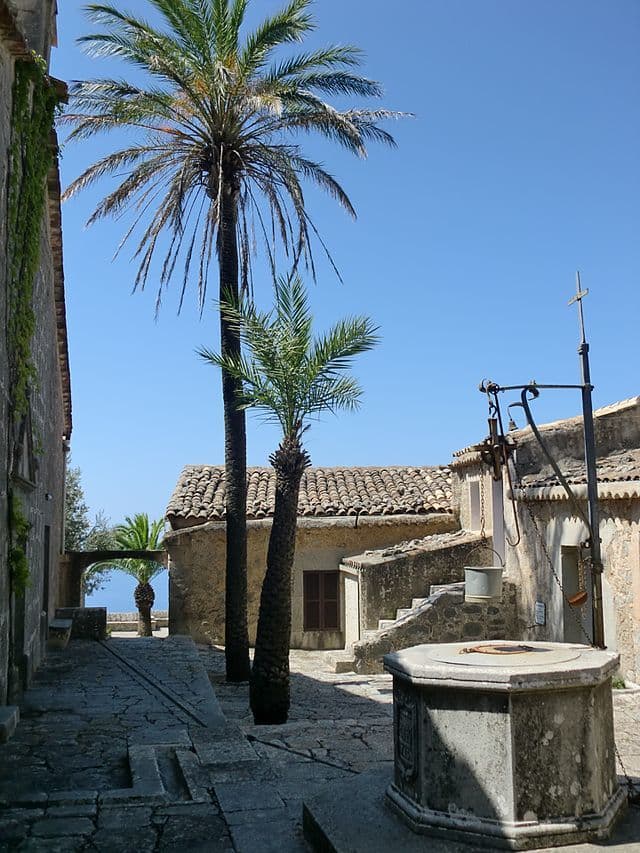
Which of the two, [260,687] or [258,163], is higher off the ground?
[258,163]

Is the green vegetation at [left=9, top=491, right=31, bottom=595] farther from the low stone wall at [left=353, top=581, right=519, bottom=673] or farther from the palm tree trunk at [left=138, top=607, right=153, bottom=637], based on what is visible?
the palm tree trunk at [left=138, top=607, right=153, bottom=637]

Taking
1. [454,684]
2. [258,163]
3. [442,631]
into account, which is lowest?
[442,631]

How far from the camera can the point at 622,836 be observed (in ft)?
15.1

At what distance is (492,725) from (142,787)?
3008mm

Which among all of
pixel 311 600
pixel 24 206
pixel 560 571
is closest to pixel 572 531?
pixel 560 571

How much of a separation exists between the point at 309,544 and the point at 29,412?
30.7 feet

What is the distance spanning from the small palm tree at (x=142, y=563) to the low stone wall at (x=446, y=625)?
10.1m

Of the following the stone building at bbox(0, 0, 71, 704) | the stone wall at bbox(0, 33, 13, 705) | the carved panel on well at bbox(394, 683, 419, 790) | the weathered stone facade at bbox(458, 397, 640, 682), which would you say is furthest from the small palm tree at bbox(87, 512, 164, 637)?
the carved panel on well at bbox(394, 683, 419, 790)

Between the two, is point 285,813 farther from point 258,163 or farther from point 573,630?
point 258,163

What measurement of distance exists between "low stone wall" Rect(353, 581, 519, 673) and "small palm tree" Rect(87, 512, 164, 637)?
10114mm

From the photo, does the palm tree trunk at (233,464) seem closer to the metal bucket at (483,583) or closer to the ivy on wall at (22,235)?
the ivy on wall at (22,235)

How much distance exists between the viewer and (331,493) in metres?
19.7

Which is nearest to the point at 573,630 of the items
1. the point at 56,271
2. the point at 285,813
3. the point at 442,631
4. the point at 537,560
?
the point at 537,560

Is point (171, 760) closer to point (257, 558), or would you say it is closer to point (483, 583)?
point (483, 583)
